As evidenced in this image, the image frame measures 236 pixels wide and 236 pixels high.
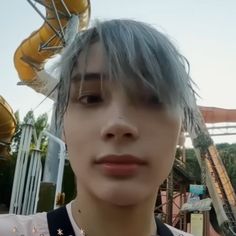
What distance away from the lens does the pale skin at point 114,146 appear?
0.51 metres

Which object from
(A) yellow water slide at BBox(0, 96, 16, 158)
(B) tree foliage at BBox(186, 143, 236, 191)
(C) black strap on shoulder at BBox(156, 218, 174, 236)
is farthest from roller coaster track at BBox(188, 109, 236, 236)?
(C) black strap on shoulder at BBox(156, 218, 174, 236)

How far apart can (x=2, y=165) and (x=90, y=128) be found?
7.93 m

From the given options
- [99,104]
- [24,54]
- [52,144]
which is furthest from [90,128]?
[24,54]

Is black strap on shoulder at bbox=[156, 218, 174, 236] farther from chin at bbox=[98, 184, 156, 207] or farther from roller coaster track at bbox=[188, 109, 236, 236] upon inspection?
roller coaster track at bbox=[188, 109, 236, 236]

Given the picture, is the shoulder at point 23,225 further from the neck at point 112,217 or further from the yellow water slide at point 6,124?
the yellow water slide at point 6,124

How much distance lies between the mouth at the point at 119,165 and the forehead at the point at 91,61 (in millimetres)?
134

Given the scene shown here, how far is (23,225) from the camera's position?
562mm

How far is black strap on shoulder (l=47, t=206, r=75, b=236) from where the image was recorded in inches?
22.0

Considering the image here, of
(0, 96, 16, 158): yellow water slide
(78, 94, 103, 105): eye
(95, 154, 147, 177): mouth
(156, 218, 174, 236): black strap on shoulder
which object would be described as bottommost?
(0, 96, 16, 158): yellow water slide

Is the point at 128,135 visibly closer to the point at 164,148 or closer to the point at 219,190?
the point at 164,148

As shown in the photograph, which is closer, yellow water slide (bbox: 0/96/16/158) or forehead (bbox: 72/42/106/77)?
forehead (bbox: 72/42/106/77)

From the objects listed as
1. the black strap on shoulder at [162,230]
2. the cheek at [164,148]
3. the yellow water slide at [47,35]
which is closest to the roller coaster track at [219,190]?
the yellow water slide at [47,35]

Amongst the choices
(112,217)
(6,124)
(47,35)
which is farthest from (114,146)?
(6,124)

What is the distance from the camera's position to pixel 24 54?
6.57 m
